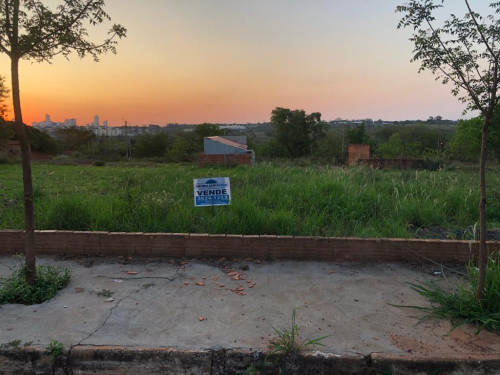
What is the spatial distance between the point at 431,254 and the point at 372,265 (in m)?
0.79

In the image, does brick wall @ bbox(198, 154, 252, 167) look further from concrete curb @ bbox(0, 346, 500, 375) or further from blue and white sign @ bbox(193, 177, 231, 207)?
concrete curb @ bbox(0, 346, 500, 375)

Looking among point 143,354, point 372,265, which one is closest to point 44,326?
point 143,354

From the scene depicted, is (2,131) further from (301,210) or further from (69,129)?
(69,129)

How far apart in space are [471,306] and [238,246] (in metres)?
2.58

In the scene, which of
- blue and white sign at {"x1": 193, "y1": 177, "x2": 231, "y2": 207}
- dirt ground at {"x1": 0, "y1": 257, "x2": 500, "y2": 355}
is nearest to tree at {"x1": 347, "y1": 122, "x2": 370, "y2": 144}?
blue and white sign at {"x1": 193, "y1": 177, "x2": 231, "y2": 207}

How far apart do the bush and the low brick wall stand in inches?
30.5

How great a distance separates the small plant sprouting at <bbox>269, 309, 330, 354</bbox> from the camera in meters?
2.74

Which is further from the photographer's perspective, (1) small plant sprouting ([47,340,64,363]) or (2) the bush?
(2) the bush

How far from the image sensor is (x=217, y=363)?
272 cm

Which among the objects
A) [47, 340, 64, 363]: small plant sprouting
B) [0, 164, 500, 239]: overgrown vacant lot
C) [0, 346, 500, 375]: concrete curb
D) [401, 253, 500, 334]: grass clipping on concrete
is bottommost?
[0, 346, 500, 375]: concrete curb

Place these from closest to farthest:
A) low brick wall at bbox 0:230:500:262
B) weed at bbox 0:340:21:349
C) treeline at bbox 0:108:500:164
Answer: weed at bbox 0:340:21:349
low brick wall at bbox 0:230:500:262
treeline at bbox 0:108:500:164

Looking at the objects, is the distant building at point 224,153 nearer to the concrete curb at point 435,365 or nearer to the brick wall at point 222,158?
the brick wall at point 222,158

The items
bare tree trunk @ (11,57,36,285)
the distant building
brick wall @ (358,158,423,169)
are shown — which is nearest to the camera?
bare tree trunk @ (11,57,36,285)

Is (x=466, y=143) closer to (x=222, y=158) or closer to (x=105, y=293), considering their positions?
(x=222, y=158)
